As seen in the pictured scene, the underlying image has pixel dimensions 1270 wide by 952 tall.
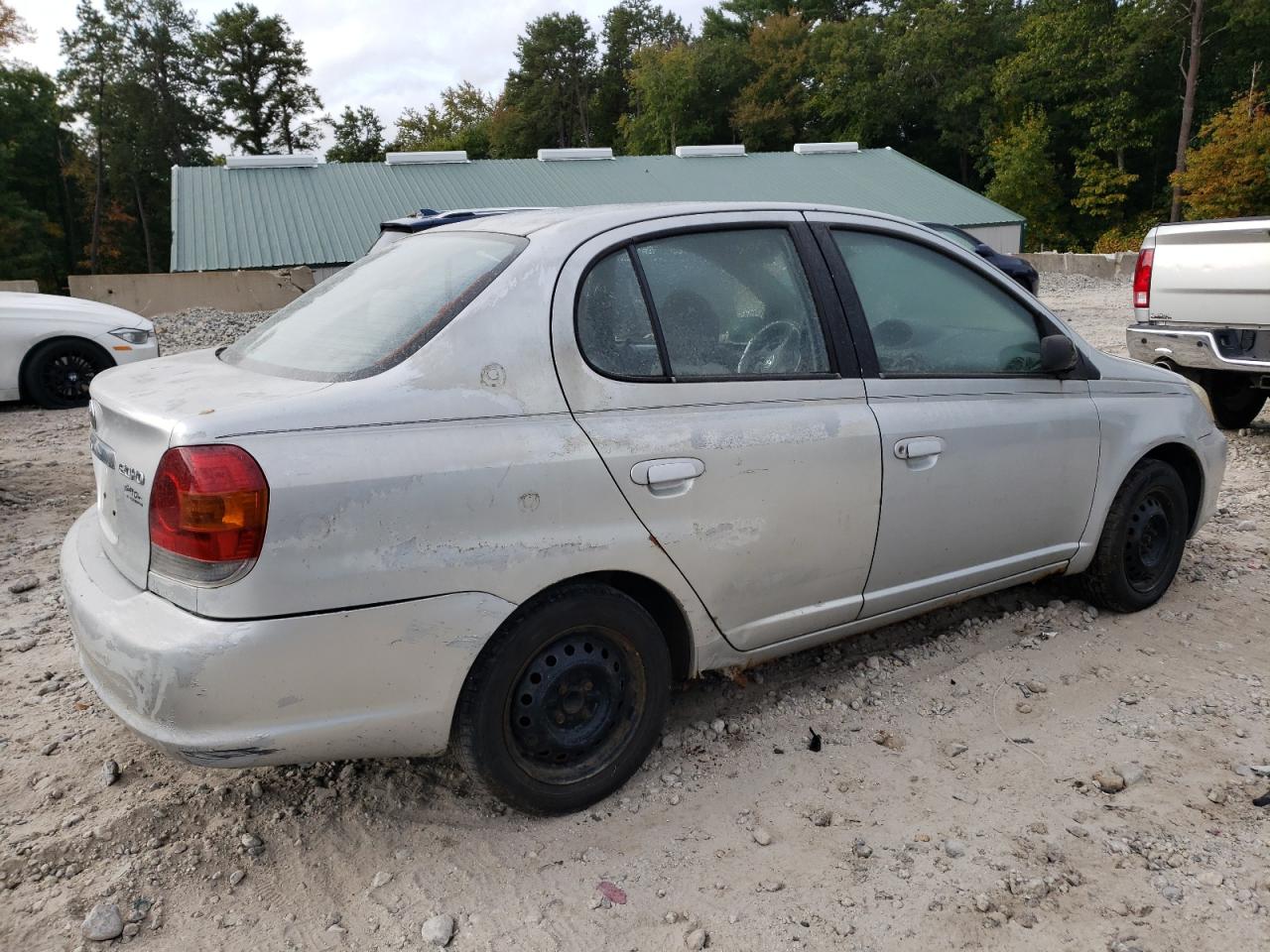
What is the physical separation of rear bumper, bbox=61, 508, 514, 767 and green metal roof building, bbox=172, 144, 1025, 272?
24733mm

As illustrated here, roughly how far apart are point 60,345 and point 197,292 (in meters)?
9.16

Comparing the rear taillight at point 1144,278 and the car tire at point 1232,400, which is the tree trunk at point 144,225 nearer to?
the rear taillight at point 1144,278

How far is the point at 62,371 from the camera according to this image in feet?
30.9

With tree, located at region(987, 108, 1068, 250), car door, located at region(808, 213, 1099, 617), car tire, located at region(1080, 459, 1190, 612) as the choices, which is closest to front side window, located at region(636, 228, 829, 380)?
car door, located at region(808, 213, 1099, 617)

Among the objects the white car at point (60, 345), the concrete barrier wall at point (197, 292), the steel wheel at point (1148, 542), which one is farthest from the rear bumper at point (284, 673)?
the concrete barrier wall at point (197, 292)

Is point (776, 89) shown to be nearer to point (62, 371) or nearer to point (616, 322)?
point (62, 371)

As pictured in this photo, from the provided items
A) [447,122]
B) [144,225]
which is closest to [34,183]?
[144,225]

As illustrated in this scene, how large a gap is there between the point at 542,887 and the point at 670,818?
1.55 feet

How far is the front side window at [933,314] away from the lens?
3.37 metres

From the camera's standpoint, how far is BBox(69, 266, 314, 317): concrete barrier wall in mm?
17359

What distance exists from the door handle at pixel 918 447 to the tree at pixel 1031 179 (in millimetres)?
47413

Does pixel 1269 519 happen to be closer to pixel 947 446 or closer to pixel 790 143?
pixel 947 446

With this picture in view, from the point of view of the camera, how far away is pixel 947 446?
132 inches

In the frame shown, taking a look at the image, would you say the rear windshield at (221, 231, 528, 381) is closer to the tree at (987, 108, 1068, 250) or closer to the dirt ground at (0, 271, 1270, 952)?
the dirt ground at (0, 271, 1270, 952)
